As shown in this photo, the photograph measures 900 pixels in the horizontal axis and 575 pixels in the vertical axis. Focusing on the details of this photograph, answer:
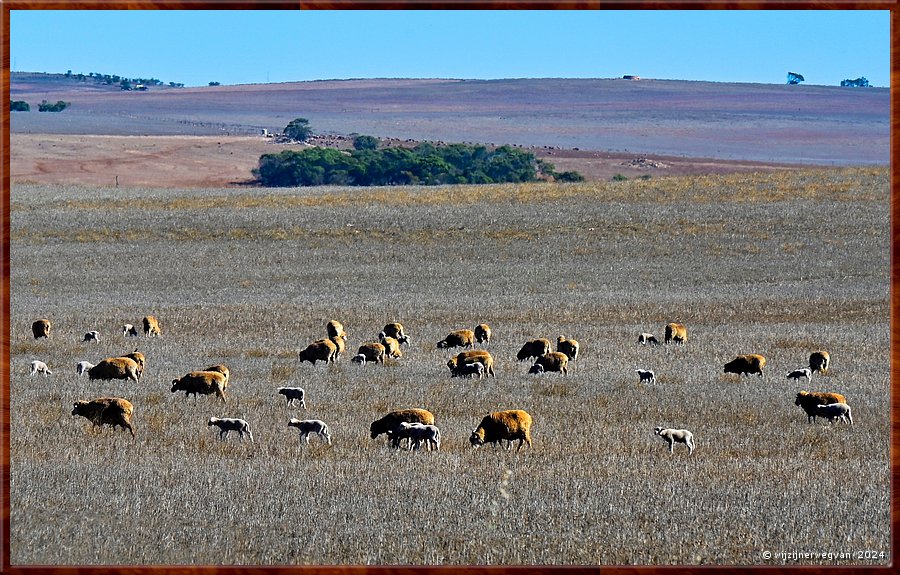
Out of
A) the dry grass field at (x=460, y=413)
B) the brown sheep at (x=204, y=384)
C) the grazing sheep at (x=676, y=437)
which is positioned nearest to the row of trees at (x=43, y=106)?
the dry grass field at (x=460, y=413)

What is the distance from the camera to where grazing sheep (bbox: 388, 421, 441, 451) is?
1118 cm

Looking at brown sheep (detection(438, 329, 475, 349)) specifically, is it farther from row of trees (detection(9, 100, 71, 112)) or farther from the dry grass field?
row of trees (detection(9, 100, 71, 112))

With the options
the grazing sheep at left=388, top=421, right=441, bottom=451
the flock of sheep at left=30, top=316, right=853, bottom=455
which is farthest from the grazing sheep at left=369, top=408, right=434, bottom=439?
the grazing sheep at left=388, top=421, right=441, bottom=451

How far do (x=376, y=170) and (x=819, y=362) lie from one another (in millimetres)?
68612

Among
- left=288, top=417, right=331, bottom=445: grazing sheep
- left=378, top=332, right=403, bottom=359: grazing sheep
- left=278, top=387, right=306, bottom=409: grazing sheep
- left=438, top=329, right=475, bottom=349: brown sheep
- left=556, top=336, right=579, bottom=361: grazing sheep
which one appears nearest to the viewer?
left=288, top=417, right=331, bottom=445: grazing sheep

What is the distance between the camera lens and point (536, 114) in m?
130

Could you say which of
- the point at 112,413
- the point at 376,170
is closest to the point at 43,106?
the point at 376,170

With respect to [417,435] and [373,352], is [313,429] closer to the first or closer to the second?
[417,435]

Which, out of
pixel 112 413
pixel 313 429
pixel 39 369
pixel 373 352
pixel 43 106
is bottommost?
pixel 39 369

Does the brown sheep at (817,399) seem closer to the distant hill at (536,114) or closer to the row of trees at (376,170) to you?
the row of trees at (376,170)

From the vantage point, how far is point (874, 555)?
7.53m

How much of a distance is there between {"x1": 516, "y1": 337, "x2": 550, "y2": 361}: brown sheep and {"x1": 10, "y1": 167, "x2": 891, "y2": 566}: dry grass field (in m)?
0.32

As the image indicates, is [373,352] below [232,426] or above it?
below

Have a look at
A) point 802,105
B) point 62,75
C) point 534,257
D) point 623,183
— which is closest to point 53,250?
point 534,257
